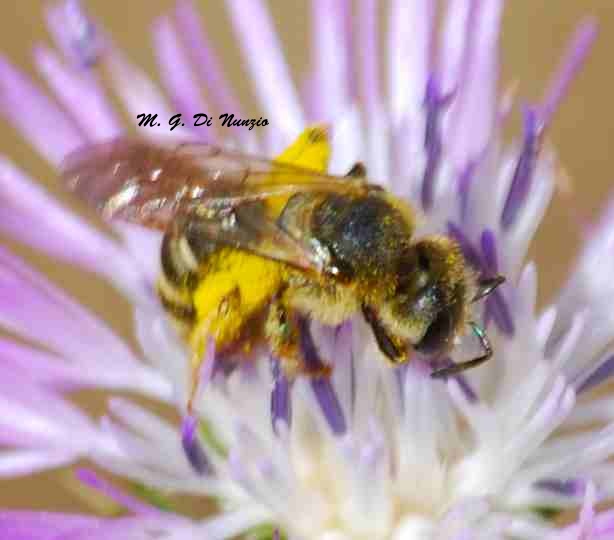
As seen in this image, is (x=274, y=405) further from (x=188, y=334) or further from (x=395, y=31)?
(x=395, y=31)

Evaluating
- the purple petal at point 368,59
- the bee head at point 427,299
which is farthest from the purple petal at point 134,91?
the bee head at point 427,299

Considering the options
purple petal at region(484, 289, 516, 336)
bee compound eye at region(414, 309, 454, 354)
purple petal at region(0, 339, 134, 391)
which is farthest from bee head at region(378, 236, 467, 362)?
purple petal at region(0, 339, 134, 391)

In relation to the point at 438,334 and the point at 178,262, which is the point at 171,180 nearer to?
the point at 178,262

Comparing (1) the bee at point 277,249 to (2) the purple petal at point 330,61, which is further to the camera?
(2) the purple petal at point 330,61

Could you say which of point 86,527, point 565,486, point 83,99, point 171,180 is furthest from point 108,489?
point 83,99

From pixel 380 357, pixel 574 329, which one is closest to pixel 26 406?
pixel 380 357

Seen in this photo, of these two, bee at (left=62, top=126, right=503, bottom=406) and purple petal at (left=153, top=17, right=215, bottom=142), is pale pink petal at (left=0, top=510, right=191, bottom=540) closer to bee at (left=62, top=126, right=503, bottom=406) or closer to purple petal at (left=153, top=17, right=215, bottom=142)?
bee at (left=62, top=126, right=503, bottom=406)

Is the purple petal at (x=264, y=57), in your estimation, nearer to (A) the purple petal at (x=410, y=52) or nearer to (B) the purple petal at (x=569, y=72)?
(A) the purple petal at (x=410, y=52)
